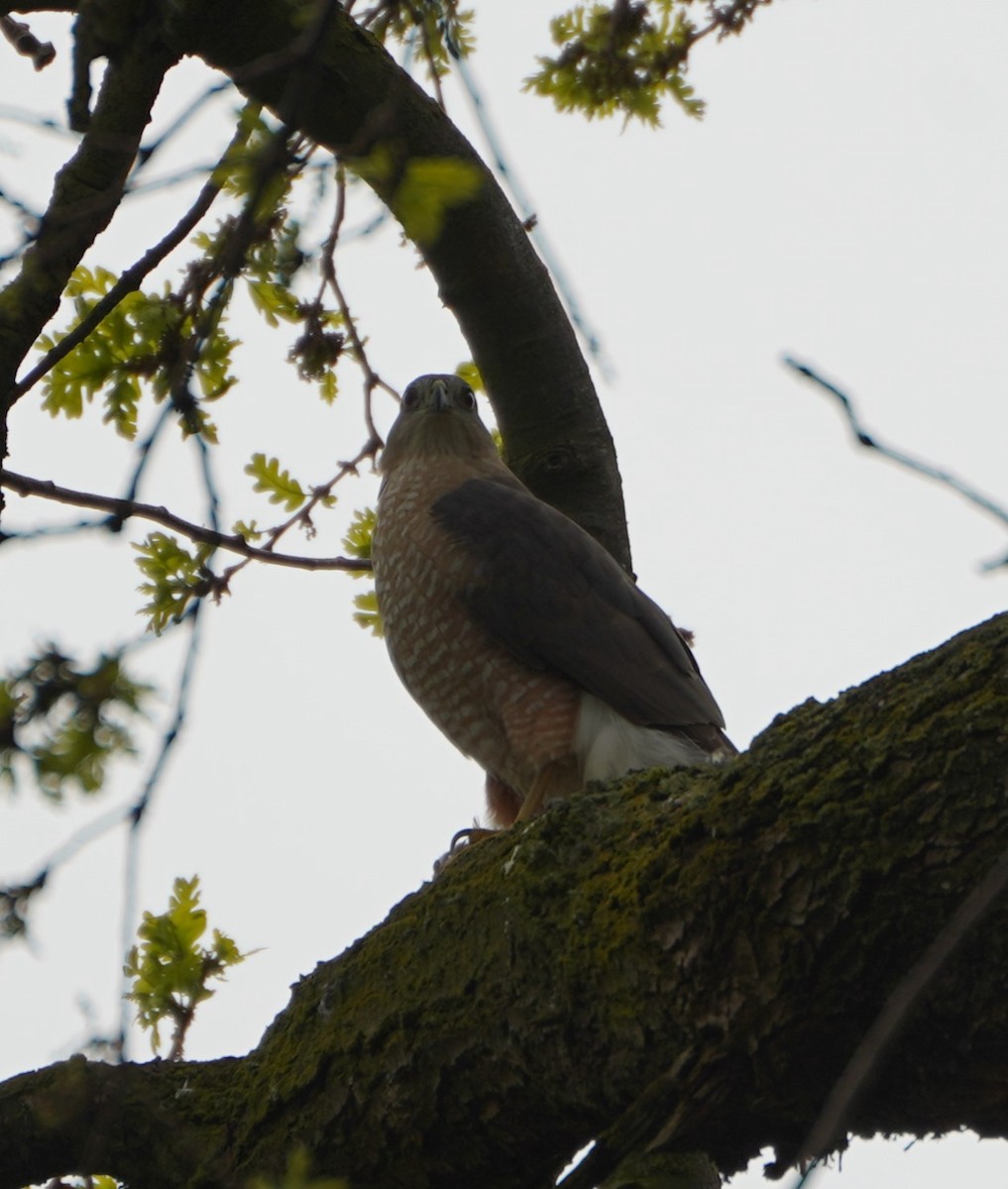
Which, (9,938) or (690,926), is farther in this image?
(690,926)

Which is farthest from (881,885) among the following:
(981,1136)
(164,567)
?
(164,567)

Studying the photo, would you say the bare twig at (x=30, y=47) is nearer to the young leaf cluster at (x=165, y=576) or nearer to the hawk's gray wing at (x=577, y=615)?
the young leaf cluster at (x=165, y=576)

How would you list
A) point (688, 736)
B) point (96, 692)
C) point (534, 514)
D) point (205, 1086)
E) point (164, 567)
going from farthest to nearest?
point (534, 514), point (688, 736), point (205, 1086), point (164, 567), point (96, 692)

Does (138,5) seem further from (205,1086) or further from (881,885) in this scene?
(205,1086)

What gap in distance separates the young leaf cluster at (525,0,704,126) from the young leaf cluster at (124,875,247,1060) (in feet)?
8.48

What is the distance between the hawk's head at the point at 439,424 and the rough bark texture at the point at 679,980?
2.76 m

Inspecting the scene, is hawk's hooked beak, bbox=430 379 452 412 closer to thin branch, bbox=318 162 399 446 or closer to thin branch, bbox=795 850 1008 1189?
thin branch, bbox=318 162 399 446

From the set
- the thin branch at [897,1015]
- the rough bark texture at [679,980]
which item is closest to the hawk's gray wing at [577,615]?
the rough bark texture at [679,980]

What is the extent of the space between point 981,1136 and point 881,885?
0.57 metres

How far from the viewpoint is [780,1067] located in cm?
250

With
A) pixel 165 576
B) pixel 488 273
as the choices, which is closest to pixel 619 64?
pixel 488 273

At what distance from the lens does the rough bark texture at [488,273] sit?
13.4 feet

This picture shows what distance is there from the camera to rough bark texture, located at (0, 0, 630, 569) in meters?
4.09

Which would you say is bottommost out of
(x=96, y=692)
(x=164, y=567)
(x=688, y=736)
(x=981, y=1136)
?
(x=981, y=1136)
